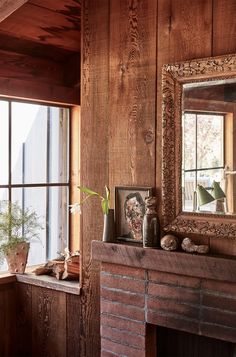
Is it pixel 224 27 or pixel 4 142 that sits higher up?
pixel 224 27

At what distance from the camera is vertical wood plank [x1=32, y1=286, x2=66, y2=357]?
3.34 metres

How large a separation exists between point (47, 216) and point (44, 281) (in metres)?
0.70

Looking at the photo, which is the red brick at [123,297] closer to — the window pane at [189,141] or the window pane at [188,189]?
the window pane at [188,189]

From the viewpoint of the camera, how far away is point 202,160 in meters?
2.63

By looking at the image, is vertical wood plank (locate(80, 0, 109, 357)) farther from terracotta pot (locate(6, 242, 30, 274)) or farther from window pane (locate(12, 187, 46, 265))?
window pane (locate(12, 187, 46, 265))

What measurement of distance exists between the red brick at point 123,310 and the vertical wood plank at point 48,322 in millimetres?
441

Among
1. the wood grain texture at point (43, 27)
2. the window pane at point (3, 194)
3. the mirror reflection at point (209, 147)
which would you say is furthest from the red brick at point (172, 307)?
the wood grain texture at point (43, 27)

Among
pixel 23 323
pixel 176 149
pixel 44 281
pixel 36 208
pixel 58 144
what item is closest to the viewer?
pixel 176 149

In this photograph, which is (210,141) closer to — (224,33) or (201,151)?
(201,151)

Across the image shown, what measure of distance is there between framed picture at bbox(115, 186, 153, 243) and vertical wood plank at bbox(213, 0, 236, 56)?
0.83 m

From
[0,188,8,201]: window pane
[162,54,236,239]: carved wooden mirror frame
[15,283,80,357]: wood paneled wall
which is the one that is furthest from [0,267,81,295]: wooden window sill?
[162,54,236,239]: carved wooden mirror frame

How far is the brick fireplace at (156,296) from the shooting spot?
8.13ft

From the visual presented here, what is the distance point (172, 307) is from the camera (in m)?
2.67

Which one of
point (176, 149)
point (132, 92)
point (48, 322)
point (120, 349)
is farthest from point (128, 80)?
point (48, 322)
